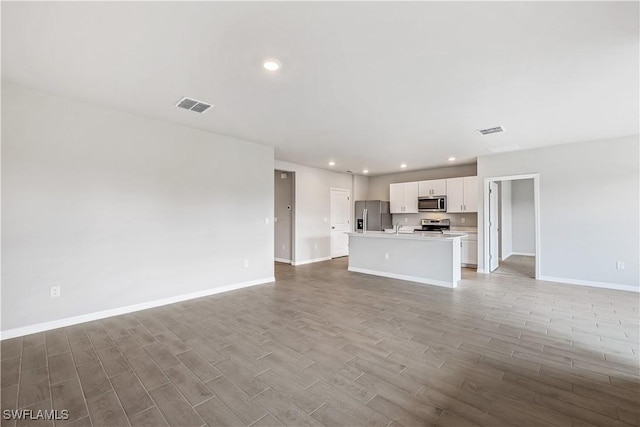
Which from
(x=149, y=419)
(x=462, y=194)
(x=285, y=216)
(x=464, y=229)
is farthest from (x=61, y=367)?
(x=464, y=229)

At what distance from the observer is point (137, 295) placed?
377 cm

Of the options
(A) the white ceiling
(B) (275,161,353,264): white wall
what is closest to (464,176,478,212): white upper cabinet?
(A) the white ceiling

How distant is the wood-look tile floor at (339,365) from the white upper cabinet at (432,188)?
388 centimetres

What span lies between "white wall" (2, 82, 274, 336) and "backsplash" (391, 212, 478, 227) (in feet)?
17.8

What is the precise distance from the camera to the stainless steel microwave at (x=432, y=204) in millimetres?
7359

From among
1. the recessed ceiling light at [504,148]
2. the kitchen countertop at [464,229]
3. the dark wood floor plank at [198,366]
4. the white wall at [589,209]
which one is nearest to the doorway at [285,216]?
the kitchen countertop at [464,229]

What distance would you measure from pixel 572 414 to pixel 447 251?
11.0 feet

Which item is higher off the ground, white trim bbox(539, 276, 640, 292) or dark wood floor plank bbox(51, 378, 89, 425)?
dark wood floor plank bbox(51, 378, 89, 425)

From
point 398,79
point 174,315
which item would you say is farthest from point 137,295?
point 398,79

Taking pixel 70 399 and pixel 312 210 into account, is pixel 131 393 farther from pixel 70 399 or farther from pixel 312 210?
pixel 312 210

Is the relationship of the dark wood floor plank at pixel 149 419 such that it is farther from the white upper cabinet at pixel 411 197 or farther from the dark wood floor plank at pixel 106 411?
the white upper cabinet at pixel 411 197

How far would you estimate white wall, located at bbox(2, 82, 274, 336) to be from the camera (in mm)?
2980

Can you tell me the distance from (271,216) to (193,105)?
2539 mm

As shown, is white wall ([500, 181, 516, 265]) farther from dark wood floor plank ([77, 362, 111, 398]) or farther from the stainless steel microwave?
dark wood floor plank ([77, 362, 111, 398])
